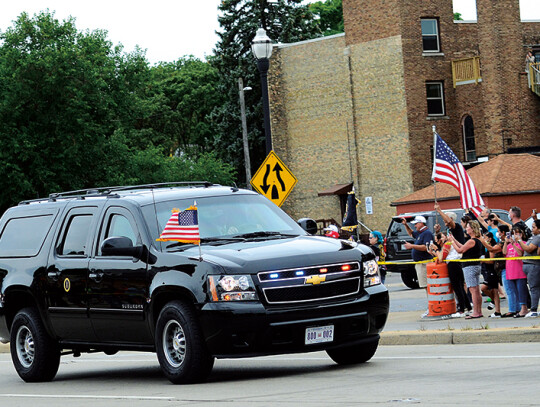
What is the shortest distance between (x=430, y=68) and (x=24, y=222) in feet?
150

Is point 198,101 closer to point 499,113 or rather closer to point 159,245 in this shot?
point 499,113

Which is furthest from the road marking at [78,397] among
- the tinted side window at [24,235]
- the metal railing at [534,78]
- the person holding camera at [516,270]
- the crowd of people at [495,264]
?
the metal railing at [534,78]

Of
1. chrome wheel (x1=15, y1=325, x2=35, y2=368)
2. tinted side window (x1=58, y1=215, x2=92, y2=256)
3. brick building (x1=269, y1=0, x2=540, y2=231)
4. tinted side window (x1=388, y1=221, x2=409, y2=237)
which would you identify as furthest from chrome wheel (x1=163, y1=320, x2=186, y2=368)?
brick building (x1=269, y1=0, x2=540, y2=231)

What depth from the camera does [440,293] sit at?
749 inches

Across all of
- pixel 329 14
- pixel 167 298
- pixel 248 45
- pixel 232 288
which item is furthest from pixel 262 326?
pixel 329 14

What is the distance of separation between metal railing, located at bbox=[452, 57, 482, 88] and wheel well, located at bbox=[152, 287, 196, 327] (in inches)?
1859

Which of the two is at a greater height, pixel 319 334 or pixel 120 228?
pixel 120 228

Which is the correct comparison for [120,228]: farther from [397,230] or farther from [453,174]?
[397,230]

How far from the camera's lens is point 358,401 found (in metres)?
9.04

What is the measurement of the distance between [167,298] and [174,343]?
19.8 inches

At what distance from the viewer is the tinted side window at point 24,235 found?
13.7 m

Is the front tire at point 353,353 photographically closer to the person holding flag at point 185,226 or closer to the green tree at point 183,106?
the person holding flag at point 185,226

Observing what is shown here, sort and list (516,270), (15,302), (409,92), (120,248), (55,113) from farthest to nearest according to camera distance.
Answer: (55,113)
(409,92)
(516,270)
(15,302)
(120,248)

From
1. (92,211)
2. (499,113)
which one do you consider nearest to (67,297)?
(92,211)
